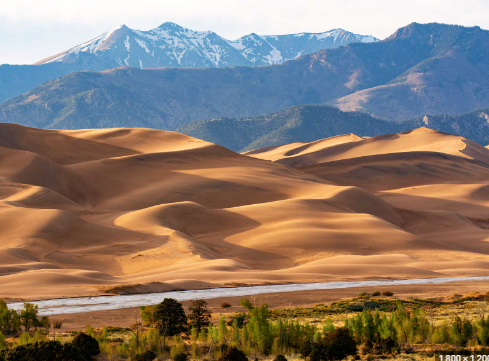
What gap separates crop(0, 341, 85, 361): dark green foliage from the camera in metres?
18.5

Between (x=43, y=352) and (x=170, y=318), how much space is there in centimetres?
684

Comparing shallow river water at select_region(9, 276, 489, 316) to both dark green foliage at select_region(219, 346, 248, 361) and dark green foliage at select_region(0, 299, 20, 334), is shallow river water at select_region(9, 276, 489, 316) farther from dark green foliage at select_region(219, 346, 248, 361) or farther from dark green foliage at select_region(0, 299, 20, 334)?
dark green foliage at select_region(219, 346, 248, 361)

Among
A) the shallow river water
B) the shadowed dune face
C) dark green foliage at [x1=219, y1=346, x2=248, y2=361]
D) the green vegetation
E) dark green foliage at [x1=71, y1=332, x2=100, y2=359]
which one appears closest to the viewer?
dark green foliage at [x1=219, y1=346, x2=248, y2=361]

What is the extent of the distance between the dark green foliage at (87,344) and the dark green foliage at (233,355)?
4.06 metres

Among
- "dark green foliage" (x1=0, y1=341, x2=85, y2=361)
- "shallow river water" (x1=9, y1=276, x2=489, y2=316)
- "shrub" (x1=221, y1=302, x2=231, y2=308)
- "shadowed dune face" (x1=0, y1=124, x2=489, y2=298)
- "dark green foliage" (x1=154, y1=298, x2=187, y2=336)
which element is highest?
"shadowed dune face" (x1=0, y1=124, x2=489, y2=298)

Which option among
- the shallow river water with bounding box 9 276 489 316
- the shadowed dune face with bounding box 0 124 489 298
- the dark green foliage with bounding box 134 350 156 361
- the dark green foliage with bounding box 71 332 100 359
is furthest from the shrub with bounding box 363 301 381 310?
the dark green foliage with bounding box 71 332 100 359

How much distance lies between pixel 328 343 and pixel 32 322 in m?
11.7

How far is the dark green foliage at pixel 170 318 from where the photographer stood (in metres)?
24.6

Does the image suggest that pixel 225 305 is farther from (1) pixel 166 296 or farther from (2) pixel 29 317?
(2) pixel 29 317

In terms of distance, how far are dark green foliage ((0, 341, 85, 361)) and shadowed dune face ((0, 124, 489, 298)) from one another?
14.6 m

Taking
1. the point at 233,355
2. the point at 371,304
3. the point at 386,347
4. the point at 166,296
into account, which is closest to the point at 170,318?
the point at 233,355

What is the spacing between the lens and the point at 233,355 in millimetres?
19031

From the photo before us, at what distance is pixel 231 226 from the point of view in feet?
207

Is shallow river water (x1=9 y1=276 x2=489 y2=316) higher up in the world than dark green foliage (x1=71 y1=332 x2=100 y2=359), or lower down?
higher up
